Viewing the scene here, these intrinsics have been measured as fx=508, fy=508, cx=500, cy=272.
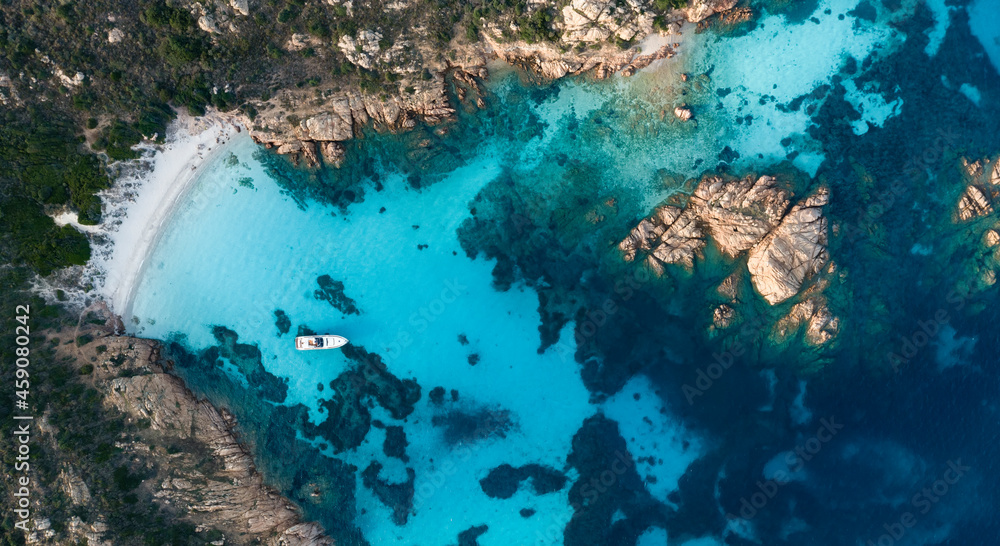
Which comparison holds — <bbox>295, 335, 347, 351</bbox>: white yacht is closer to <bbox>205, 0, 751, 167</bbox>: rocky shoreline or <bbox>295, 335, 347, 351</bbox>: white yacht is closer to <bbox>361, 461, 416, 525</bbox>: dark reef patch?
<bbox>361, 461, 416, 525</bbox>: dark reef patch

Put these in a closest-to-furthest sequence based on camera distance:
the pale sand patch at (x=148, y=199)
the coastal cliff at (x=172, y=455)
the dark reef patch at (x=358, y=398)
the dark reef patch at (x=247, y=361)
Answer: the coastal cliff at (x=172, y=455), the pale sand patch at (x=148, y=199), the dark reef patch at (x=247, y=361), the dark reef patch at (x=358, y=398)

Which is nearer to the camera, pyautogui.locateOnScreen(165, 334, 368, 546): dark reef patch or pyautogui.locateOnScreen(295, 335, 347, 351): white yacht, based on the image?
pyautogui.locateOnScreen(295, 335, 347, 351): white yacht

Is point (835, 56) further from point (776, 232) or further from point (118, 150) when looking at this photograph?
point (118, 150)

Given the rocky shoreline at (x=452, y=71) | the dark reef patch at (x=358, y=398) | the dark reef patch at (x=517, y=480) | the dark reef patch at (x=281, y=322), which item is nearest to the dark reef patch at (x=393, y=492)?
the dark reef patch at (x=358, y=398)

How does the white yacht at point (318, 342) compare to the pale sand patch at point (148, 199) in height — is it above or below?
below

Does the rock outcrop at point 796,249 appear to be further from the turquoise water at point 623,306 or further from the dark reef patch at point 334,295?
the dark reef patch at point 334,295

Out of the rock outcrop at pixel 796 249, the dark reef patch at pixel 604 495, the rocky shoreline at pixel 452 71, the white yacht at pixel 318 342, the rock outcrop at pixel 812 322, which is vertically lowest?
the dark reef patch at pixel 604 495

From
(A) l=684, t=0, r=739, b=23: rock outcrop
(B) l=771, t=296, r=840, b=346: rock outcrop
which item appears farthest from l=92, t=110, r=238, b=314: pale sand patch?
(B) l=771, t=296, r=840, b=346: rock outcrop
